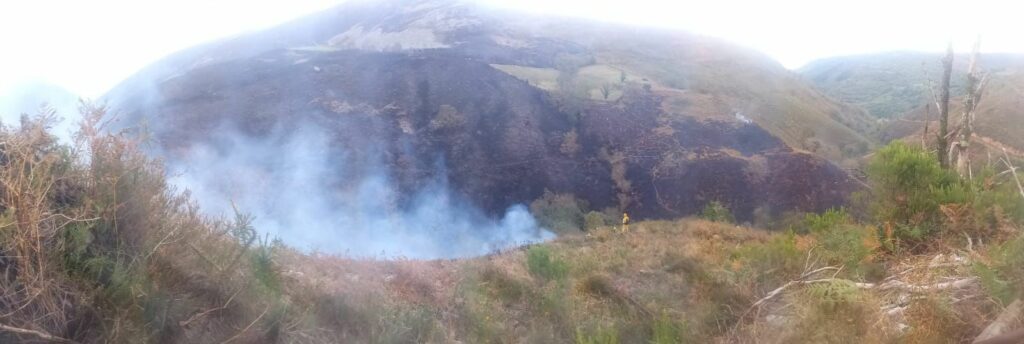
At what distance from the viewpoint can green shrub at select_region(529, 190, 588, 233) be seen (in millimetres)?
23094

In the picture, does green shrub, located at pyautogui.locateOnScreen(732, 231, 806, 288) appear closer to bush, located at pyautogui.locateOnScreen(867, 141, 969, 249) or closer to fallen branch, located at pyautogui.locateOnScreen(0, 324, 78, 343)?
bush, located at pyautogui.locateOnScreen(867, 141, 969, 249)

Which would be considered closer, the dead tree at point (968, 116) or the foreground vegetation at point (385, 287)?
the foreground vegetation at point (385, 287)

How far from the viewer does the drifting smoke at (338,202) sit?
21250mm

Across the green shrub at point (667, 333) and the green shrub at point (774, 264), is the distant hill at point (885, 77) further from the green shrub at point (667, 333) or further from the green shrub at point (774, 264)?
the green shrub at point (667, 333)

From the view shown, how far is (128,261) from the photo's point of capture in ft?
9.43

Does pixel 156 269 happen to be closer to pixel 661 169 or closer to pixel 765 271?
pixel 765 271

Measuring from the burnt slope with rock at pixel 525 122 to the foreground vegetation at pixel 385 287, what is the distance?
2078 cm

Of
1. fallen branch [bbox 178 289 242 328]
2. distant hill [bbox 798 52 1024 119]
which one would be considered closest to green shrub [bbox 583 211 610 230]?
fallen branch [bbox 178 289 242 328]

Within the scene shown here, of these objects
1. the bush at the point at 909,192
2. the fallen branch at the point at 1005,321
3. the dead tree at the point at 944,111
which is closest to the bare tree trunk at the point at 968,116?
the dead tree at the point at 944,111

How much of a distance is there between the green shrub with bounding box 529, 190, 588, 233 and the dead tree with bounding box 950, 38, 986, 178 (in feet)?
49.4

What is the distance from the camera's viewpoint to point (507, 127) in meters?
32.0

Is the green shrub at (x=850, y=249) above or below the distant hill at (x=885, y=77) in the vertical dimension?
above

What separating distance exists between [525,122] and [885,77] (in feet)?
191

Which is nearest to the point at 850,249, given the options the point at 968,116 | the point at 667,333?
the point at 667,333
